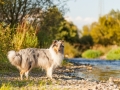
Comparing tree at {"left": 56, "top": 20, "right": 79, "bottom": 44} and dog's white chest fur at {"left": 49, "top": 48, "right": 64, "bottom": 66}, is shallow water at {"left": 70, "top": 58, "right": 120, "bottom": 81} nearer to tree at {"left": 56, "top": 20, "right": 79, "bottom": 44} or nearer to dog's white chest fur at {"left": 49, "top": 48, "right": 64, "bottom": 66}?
dog's white chest fur at {"left": 49, "top": 48, "right": 64, "bottom": 66}

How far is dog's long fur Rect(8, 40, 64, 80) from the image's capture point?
478 inches

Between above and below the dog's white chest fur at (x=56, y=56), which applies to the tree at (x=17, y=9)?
above

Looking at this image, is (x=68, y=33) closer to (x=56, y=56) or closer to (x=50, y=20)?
(x=50, y=20)

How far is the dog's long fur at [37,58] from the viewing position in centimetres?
1215

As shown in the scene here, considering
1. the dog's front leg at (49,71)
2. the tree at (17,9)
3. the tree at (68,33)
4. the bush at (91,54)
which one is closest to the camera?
the dog's front leg at (49,71)

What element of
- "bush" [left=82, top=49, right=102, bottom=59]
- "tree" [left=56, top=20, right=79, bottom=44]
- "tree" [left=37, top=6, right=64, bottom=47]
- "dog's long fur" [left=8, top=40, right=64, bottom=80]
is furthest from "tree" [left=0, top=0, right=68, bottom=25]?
"tree" [left=56, top=20, right=79, bottom=44]

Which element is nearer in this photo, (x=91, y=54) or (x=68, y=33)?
(x=91, y=54)

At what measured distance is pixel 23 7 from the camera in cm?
2172

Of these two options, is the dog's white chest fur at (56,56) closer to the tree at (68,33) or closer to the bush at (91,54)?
the bush at (91,54)

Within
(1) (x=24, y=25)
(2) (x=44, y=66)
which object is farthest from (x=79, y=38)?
(2) (x=44, y=66)

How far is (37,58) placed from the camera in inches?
493

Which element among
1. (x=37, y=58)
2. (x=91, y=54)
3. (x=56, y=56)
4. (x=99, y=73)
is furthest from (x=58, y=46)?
(x=91, y=54)

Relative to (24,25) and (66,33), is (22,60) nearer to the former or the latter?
(24,25)

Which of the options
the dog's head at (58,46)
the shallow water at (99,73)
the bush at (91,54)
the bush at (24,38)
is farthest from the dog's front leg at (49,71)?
the bush at (91,54)
